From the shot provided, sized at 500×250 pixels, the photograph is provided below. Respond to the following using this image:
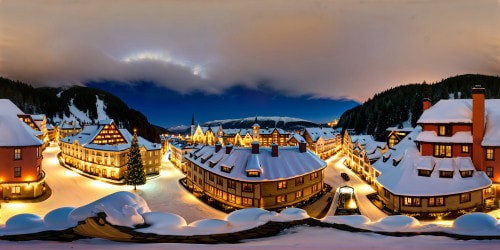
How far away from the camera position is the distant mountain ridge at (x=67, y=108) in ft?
458

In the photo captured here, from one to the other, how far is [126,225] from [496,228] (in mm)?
7666

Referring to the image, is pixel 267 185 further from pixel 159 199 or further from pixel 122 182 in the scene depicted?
pixel 122 182

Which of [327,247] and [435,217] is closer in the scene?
[327,247]

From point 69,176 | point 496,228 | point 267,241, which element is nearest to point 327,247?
point 267,241

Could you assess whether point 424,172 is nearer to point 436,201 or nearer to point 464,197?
point 436,201

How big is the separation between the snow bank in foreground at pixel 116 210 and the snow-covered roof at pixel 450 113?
35112mm

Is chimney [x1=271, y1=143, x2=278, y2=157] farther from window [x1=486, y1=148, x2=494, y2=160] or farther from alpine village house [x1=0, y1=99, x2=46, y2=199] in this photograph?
alpine village house [x1=0, y1=99, x2=46, y2=199]

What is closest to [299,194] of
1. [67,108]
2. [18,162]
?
[18,162]

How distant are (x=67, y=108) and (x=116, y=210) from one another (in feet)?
657

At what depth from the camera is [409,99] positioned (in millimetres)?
114875

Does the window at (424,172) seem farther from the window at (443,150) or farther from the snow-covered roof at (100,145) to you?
the snow-covered roof at (100,145)

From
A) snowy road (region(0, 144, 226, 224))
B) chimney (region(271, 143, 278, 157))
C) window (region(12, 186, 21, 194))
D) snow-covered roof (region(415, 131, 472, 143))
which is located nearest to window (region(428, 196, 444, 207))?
snow-covered roof (region(415, 131, 472, 143))

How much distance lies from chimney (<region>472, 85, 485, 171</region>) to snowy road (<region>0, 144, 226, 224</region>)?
29.0 m

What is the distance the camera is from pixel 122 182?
42500 millimetres
